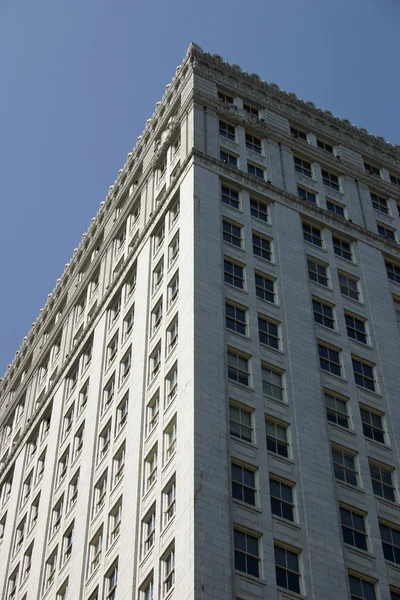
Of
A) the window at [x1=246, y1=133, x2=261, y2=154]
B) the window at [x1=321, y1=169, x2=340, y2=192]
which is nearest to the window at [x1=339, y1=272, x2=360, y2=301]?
the window at [x1=321, y1=169, x2=340, y2=192]

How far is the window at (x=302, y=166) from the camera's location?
83.8 meters

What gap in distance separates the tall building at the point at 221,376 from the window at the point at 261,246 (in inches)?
7.4

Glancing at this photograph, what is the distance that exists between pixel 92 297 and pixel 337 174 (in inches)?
751

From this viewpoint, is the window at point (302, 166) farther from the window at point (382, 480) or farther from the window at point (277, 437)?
the window at point (382, 480)

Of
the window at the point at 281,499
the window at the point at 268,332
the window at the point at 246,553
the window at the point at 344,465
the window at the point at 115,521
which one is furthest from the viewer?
the window at the point at 268,332

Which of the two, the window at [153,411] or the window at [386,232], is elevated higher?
the window at [386,232]

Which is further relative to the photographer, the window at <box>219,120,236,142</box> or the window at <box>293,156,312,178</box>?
the window at <box>293,156,312,178</box>

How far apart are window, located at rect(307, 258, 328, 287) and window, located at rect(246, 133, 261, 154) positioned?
11.4 m

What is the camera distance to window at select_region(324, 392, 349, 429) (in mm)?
64188

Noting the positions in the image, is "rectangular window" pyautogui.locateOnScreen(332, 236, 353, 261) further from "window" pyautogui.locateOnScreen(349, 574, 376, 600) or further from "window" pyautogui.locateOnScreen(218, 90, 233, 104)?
"window" pyautogui.locateOnScreen(349, 574, 376, 600)

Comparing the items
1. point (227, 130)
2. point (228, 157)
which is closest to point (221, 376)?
point (228, 157)

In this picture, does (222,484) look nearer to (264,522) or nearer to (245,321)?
(264,522)

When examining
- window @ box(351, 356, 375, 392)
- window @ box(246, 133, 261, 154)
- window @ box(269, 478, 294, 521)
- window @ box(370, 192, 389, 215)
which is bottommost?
window @ box(269, 478, 294, 521)

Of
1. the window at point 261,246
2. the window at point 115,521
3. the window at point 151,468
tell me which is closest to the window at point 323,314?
the window at point 261,246
